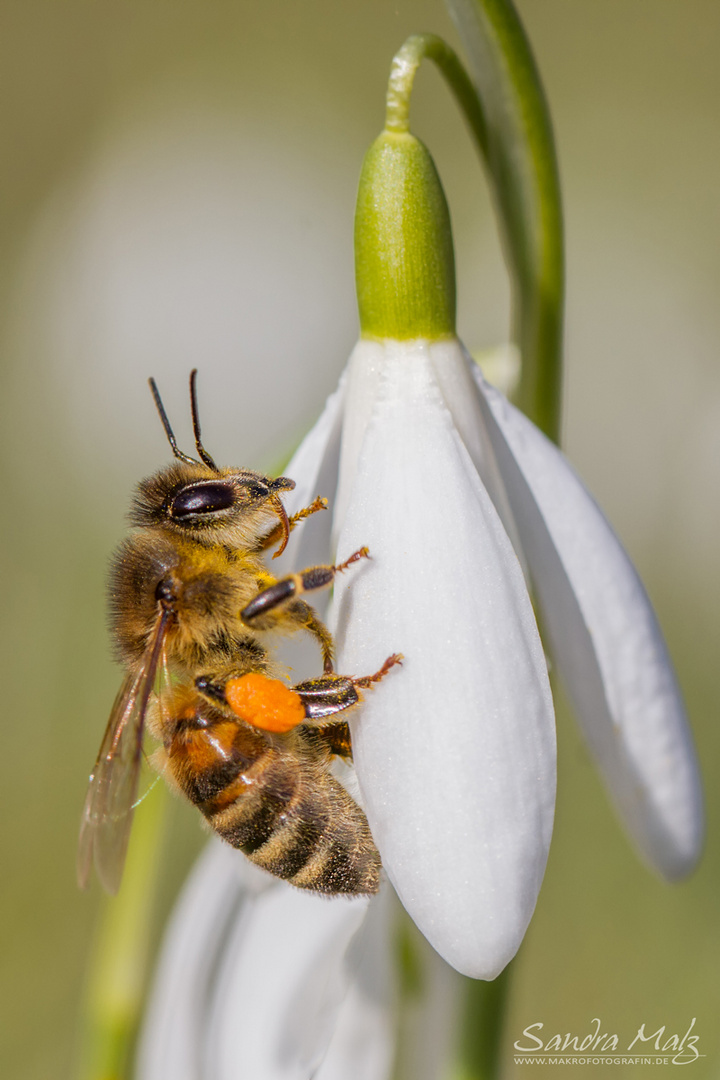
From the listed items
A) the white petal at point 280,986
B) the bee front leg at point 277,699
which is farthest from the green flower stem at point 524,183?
the white petal at point 280,986

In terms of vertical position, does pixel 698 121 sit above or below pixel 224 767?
above

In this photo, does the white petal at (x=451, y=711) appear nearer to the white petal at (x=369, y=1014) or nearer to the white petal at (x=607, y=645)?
the white petal at (x=607, y=645)

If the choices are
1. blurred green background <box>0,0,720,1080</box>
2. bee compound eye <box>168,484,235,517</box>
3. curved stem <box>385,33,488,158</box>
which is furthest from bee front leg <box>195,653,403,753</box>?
blurred green background <box>0,0,720,1080</box>

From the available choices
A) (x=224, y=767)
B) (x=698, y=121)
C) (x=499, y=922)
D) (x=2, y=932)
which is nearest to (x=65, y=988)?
(x=2, y=932)

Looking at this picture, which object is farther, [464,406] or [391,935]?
[391,935]

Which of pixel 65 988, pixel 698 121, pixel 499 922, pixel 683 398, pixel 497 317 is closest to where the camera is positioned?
pixel 499 922

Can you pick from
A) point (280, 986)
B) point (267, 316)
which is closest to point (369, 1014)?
point (280, 986)

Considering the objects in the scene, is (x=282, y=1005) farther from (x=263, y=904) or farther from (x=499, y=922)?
(x=499, y=922)
